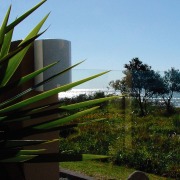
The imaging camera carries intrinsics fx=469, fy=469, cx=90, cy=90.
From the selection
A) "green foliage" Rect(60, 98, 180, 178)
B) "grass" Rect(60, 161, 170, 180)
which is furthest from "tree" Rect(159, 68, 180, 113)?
"grass" Rect(60, 161, 170, 180)

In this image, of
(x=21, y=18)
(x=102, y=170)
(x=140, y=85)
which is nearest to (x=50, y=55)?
(x=21, y=18)

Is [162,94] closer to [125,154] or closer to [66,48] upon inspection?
[125,154]

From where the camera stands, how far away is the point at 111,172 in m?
6.43

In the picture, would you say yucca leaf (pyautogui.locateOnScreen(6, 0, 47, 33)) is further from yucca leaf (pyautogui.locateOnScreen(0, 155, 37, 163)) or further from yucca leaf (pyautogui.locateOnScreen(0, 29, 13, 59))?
yucca leaf (pyautogui.locateOnScreen(0, 155, 37, 163))

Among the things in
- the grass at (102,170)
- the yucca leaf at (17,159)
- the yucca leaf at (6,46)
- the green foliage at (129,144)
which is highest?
the yucca leaf at (6,46)

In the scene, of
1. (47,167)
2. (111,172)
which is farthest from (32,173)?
(111,172)

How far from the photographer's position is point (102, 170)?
660 centimetres

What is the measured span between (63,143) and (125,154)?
206 centimetres

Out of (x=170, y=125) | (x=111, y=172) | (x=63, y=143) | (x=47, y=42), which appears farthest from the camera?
(x=170, y=125)

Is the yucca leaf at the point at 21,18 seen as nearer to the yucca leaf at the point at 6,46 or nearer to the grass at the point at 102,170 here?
the yucca leaf at the point at 6,46

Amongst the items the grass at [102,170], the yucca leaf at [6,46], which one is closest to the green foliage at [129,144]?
the grass at [102,170]

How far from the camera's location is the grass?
20.2 ft

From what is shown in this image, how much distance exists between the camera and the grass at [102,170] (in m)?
6.14

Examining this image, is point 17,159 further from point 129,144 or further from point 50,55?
point 129,144
